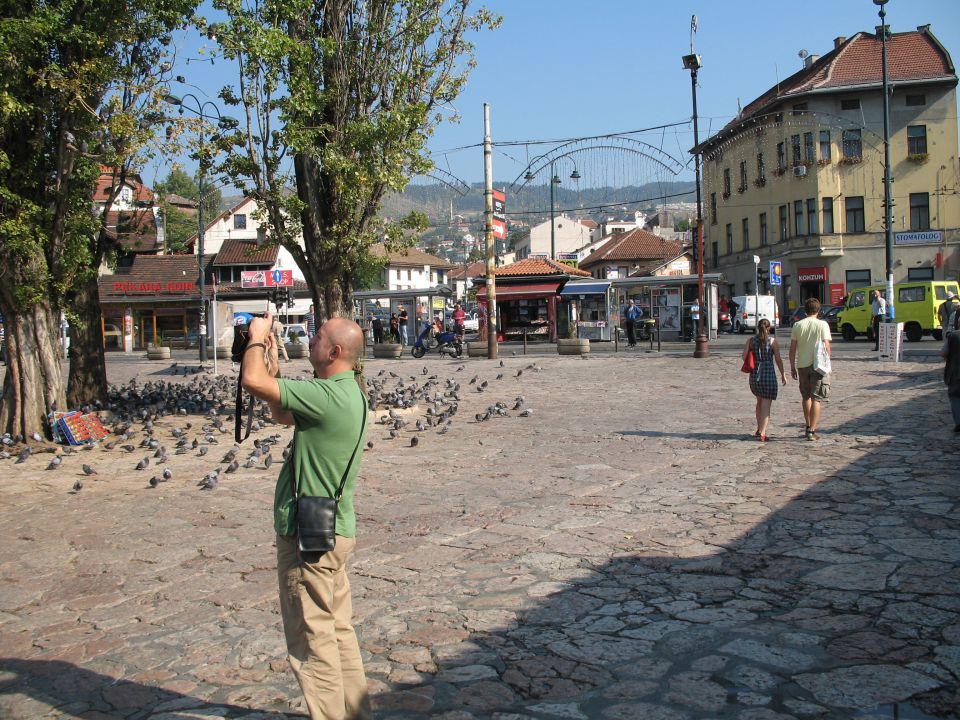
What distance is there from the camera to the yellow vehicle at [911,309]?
28.9 meters

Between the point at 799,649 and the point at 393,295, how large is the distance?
3404 centimetres

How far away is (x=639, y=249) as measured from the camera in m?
78.1

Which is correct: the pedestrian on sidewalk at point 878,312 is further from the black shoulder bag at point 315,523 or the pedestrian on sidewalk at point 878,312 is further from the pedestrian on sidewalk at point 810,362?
the black shoulder bag at point 315,523

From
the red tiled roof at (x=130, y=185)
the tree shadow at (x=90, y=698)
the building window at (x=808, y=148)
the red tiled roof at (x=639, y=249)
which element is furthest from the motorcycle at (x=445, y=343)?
the red tiled roof at (x=639, y=249)

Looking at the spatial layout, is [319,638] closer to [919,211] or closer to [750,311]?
[750,311]

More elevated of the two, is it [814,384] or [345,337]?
[345,337]

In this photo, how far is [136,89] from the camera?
39.0 ft

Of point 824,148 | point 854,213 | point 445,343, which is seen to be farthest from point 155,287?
point 854,213

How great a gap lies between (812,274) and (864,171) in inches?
227

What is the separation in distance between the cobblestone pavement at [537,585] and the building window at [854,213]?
125 feet

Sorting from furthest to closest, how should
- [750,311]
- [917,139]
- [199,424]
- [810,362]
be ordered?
[917,139] → [750,311] → [199,424] → [810,362]

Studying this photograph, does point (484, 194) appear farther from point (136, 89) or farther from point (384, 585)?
point (384, 585)

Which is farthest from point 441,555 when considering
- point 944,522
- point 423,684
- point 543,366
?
point 543,366

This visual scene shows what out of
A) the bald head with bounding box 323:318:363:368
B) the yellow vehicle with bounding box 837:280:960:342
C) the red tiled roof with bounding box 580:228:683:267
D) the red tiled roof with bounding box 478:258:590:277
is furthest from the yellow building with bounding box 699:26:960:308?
the bald head with bounding box 323:318:363:368
